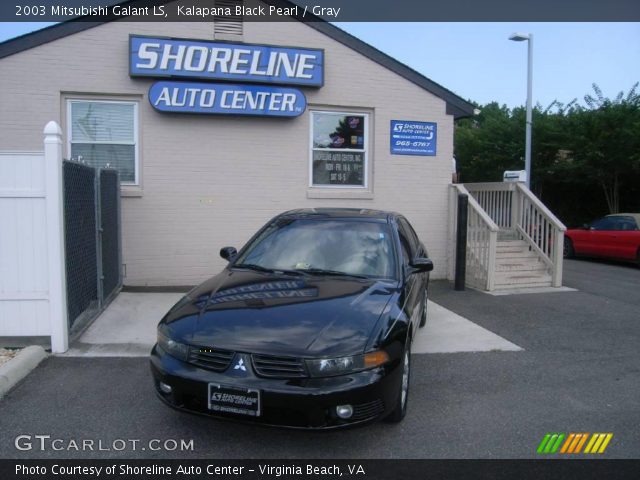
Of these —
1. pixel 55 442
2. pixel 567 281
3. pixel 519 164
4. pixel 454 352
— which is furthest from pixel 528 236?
pixel 519 164

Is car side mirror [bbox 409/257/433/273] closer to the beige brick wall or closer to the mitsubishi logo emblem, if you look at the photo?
the mitsubishi logo emblem

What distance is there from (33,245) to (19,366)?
127 cm

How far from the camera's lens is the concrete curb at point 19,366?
464 cm

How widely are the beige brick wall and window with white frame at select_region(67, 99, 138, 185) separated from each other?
0.19 meters

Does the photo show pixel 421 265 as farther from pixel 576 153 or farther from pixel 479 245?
pixel 576 153

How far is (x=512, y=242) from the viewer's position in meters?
10.7

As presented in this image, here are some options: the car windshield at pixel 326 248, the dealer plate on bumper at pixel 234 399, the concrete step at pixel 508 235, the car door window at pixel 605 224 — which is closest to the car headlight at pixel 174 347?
the dealer plate on bumper at pixel 234 399

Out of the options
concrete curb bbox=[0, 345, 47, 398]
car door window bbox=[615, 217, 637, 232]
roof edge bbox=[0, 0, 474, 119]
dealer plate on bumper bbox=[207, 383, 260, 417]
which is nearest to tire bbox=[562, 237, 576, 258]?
car door window bbox=[615, 217, 637, 232]

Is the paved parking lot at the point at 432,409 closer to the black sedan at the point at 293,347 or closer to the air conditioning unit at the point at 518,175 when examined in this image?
the black sedan at the point at 293,347

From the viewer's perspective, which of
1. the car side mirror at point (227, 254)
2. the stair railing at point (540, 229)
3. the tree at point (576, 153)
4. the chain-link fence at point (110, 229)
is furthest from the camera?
the tree at point (576, 153)

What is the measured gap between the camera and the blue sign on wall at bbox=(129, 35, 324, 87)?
877cm

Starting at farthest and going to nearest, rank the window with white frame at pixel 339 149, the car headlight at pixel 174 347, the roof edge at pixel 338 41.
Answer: the window with white frame at pixel 339 149 < the roof edge at pixel 338 41 < the car headlight at pixel 174 347

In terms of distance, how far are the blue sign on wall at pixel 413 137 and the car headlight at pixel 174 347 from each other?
7.19 m

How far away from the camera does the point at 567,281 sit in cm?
1107
